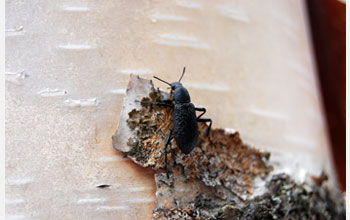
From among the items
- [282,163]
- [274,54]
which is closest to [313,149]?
[282,163]

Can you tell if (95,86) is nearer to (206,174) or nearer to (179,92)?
(179,92)

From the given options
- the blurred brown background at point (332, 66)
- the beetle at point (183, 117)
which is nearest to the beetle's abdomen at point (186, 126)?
the beetle at point (183, 117)

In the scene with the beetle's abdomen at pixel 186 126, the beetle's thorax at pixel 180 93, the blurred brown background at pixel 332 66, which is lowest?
Result: the blurred brown background at pixel 332 66

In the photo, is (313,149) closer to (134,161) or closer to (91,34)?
(134,161)

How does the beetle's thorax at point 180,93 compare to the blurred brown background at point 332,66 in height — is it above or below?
above

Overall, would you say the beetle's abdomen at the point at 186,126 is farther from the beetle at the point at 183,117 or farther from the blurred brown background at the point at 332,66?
the blurred brown background at the point at 332,66

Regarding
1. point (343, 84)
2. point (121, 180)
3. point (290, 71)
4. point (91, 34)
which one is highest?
point (91, 34)

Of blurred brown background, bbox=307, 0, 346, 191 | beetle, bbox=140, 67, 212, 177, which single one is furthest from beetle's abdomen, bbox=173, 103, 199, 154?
Answer: blurred brown background, bbox=307, 0, 346, 191
